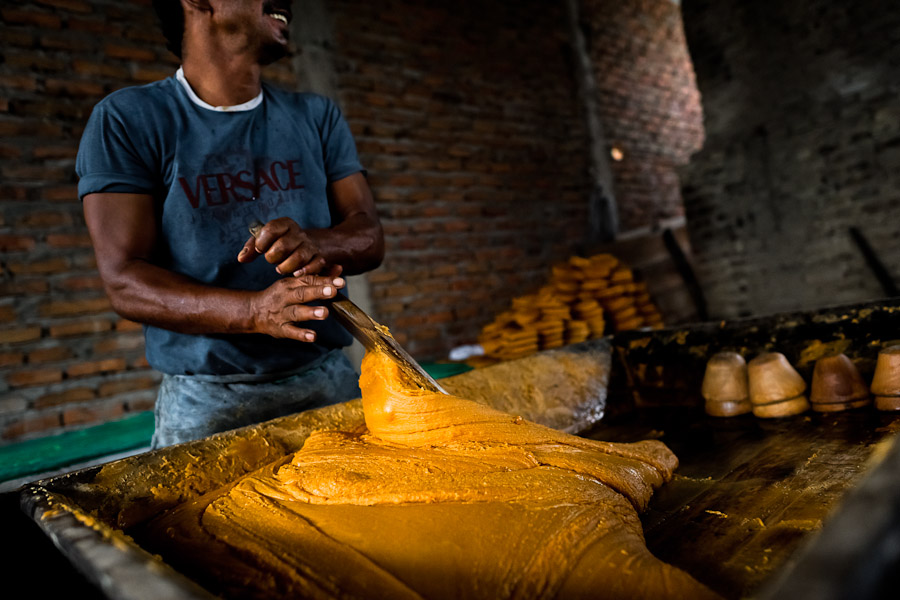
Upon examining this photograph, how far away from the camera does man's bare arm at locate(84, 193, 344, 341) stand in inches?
49.2

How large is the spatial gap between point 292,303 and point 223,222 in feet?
1.77

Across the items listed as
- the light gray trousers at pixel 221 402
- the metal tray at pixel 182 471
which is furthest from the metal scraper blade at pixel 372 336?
the light gray trousers at pixel 221 402

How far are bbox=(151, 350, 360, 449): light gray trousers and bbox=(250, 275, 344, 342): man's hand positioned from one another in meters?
0.43

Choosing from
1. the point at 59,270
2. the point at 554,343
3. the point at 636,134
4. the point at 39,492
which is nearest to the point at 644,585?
the point at 39,492

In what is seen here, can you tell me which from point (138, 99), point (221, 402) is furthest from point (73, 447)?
point (138, 99)

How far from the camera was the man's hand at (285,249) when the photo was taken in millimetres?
1211

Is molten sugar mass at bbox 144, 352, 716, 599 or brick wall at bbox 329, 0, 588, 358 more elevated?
brick wall at bbox 329, 0, 588, 358

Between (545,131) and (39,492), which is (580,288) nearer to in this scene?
(545,131)

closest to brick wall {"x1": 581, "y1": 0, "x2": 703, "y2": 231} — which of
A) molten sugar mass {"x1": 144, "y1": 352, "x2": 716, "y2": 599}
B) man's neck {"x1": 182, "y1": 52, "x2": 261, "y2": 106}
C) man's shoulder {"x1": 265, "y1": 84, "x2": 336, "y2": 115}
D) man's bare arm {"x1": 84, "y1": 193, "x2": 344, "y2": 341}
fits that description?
man's shoulder {"x1": 265, "y1": 84, "x2": 336, "y2": 115}

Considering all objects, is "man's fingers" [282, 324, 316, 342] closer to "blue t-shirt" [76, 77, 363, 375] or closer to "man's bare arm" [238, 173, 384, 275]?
"man's bare arm" [238, 173, 384, 275]

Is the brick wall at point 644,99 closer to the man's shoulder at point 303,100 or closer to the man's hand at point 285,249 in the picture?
the man's shoulder at point 303,100

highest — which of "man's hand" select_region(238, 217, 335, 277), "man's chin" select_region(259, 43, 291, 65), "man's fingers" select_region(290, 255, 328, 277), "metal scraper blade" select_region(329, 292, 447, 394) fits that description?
"man's chin" select_region(259, 43, 291, 65)

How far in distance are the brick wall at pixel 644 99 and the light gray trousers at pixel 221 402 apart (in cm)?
512

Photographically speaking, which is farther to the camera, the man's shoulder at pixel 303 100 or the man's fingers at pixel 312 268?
the man's shoulder at pixel 303 100
